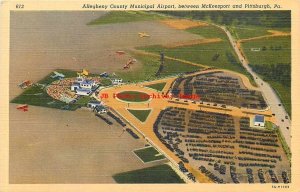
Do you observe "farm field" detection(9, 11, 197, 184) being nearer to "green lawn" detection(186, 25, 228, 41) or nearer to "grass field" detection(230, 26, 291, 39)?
"green lawn" detection(186, 25, 228, 41)

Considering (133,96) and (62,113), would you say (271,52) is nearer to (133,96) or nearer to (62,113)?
(133,96)

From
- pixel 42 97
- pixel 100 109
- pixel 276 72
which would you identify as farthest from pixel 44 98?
pixel 276 72

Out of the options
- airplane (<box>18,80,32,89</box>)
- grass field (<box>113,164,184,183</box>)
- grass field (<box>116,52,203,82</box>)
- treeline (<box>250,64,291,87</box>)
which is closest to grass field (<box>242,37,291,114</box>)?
treeline (<box>250,64,291,87</box>)

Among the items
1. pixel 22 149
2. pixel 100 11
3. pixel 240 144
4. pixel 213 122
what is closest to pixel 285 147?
pixel 240 144

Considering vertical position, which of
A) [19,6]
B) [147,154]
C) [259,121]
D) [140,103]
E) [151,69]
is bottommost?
[147,154]

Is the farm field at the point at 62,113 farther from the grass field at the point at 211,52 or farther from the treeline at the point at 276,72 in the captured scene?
the treeline at the point at 276,72

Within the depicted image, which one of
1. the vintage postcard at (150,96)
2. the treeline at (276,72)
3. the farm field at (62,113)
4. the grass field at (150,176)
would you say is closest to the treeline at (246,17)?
the vintage postcard at (150,96)

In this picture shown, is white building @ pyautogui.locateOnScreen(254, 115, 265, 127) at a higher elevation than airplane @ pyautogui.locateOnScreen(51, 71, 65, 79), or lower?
lower
